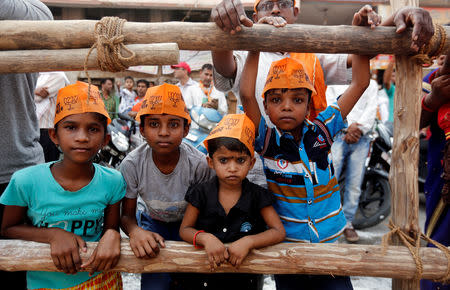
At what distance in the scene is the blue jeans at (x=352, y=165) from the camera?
4027mm

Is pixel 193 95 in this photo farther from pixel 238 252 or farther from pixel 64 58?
pixel 238 252

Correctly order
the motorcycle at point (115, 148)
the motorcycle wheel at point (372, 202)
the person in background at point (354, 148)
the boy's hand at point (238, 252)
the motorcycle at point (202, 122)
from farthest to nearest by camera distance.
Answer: the motorcycle at point (115, 148) < the motorcycle wheel at point (372, 202) < the person in background at point (354, 148) < the motorcycle at point (202, 122) < the boy's hand at point (238, 252)

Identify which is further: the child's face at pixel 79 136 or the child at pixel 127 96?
the child at pixel 127 96

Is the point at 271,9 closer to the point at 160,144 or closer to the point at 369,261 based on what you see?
the point at 160,144

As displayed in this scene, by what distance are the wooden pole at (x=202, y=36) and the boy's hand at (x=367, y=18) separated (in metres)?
0.04

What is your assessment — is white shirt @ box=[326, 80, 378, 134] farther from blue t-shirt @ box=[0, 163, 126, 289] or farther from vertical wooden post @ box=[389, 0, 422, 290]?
blue t-shirt @ box=[0, 163, 126, 289]

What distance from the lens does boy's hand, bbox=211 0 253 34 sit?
1.55 m

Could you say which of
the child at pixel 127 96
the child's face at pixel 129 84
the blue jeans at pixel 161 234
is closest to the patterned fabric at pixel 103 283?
the blue jeans at pixel 161 234

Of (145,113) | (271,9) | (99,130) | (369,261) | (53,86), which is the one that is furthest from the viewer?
(53,86)

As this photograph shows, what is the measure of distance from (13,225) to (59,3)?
7458 millimetres

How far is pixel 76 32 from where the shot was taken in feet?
5.35

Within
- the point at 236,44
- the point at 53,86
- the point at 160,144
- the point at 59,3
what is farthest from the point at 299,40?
the point at 59,3

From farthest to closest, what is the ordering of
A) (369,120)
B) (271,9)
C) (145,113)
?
(369,120) < (271,9) < (145,113)

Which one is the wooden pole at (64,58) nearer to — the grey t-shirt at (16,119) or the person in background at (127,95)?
the grey t-shirt at (16,119)
